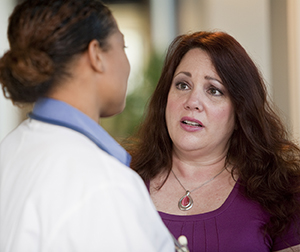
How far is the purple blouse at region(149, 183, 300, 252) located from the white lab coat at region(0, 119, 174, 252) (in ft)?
2.52

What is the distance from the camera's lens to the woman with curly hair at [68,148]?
0.84m

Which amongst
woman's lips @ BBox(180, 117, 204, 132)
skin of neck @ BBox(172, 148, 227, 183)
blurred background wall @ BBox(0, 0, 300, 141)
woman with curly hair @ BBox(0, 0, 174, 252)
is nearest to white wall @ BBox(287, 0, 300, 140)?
blurred background wall @ BBox(0, 0, 300, 141)

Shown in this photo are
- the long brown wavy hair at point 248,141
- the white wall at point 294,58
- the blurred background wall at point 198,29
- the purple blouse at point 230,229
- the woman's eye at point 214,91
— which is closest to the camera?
the purple blouse at point 230,229

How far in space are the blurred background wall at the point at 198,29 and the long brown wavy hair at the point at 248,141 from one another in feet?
4.97

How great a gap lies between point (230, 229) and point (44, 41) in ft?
3.52

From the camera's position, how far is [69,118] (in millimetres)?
938

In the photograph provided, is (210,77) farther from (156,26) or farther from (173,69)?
(156,26)

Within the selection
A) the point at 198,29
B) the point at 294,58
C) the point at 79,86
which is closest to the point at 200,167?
the point at 79,86

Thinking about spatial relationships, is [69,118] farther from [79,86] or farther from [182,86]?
[182,86]

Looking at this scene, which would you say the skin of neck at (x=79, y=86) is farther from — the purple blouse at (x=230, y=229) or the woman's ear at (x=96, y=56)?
the purple blouse at (x=230, y=229)

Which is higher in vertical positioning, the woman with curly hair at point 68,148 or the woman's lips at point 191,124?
the woman with curly hair at point 68,148

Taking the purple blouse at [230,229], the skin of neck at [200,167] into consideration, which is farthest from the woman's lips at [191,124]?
the purple blouse at [230,229]

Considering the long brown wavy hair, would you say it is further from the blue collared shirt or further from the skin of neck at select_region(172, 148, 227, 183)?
the blue collared shirt

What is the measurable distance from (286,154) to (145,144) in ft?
2.15
